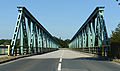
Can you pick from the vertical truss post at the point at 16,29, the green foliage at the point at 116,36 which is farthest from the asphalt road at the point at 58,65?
the green foliage at the point at 116,36

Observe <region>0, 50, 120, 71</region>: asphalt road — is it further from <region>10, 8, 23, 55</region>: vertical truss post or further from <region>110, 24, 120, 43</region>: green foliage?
<region>110, 24, 120, 43</region>: green foliage

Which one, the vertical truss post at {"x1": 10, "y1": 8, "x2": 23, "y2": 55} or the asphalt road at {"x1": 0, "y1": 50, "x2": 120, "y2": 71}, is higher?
the vertical truss post at {"x1": 10, "y1": 8, "x2": 23, "y2": 55}

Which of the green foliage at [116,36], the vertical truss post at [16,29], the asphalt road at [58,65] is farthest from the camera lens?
the green foliage at [116,36]

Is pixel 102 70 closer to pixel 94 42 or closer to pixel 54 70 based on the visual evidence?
pixel 54 70

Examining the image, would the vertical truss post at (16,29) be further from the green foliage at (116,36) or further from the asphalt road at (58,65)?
the green foliage at (116,36)

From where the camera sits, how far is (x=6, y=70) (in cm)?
1052

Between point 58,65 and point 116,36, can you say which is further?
point 116,36

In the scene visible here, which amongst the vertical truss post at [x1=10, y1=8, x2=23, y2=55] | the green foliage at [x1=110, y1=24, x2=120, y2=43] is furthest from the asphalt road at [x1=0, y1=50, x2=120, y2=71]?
the green foliage at [x1=110, y1=24, x2=120, y2=43]

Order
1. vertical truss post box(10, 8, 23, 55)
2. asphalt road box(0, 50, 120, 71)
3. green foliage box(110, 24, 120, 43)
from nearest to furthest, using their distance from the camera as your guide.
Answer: asphalt road box(0, 50, 120, 71) < vertical truss post box(10, 8, 23, 55) < green foliage box(110, 24, 120, 43)

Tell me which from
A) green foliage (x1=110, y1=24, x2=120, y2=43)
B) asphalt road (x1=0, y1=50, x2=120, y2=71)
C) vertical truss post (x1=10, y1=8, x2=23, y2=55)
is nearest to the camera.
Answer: asphalt road (x1=0, y1=50, x2=120, y2=71)

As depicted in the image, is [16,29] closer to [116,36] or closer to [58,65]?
[58,65]

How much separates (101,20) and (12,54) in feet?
34.3

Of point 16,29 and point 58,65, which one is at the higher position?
point 16,29

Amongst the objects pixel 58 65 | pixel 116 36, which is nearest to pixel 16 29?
pixel 58 65
